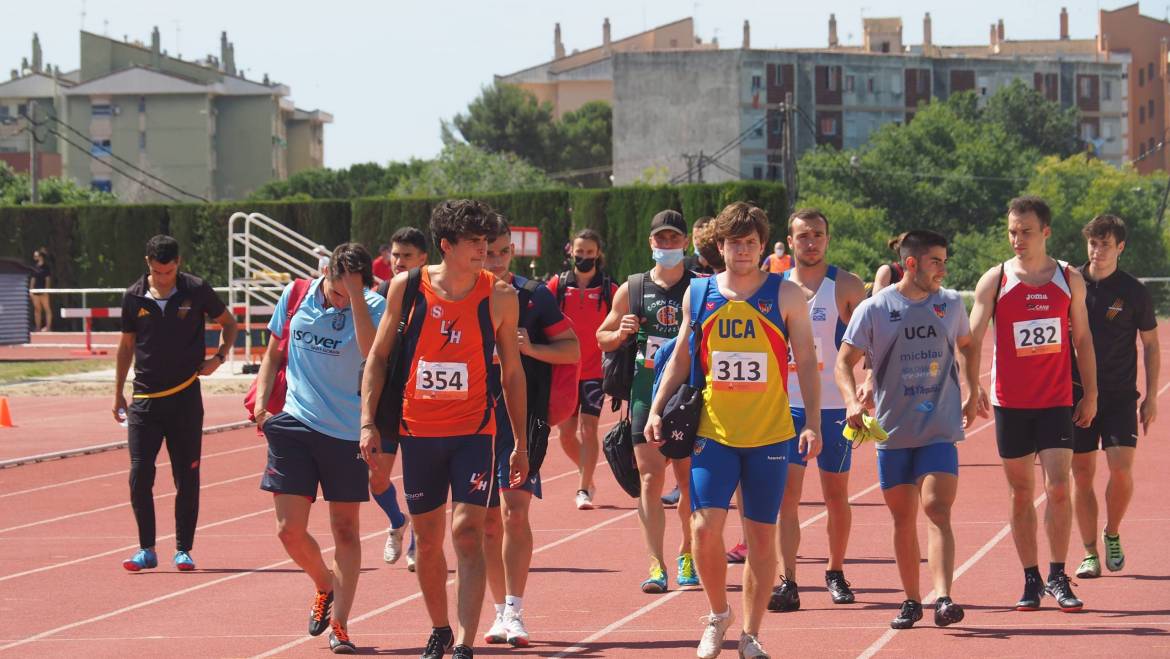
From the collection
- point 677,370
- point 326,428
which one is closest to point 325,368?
point 326,428

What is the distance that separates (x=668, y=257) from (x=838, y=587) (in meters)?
1.93

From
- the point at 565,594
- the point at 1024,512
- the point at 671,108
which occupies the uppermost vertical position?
the point at 671,108

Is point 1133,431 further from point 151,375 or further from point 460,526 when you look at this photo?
point 151,375

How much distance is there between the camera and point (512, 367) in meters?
7.22

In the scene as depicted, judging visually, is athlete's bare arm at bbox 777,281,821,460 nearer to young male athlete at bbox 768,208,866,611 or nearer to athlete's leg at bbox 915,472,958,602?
athlete's leg at bbox 915,472,958,602

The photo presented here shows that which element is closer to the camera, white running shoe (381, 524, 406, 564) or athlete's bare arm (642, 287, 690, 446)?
athlete's bare arm (642, 287, 690, 446)

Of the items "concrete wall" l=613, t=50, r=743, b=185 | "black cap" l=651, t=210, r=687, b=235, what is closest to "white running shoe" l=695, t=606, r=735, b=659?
"black cap" l=651, t=210, r=687, b=235

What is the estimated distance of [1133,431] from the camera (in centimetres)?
941

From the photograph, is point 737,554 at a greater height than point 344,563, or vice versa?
point 344,563

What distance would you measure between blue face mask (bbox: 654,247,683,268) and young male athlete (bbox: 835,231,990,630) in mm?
1497

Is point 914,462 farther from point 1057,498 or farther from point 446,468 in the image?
point 446,468

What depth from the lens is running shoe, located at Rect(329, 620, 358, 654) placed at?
764cm

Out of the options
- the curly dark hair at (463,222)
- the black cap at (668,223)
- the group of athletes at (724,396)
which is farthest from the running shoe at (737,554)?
the curly dark hair at (463,222)

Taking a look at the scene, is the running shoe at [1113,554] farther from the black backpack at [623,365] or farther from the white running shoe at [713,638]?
the white running shoe at [713,638]
